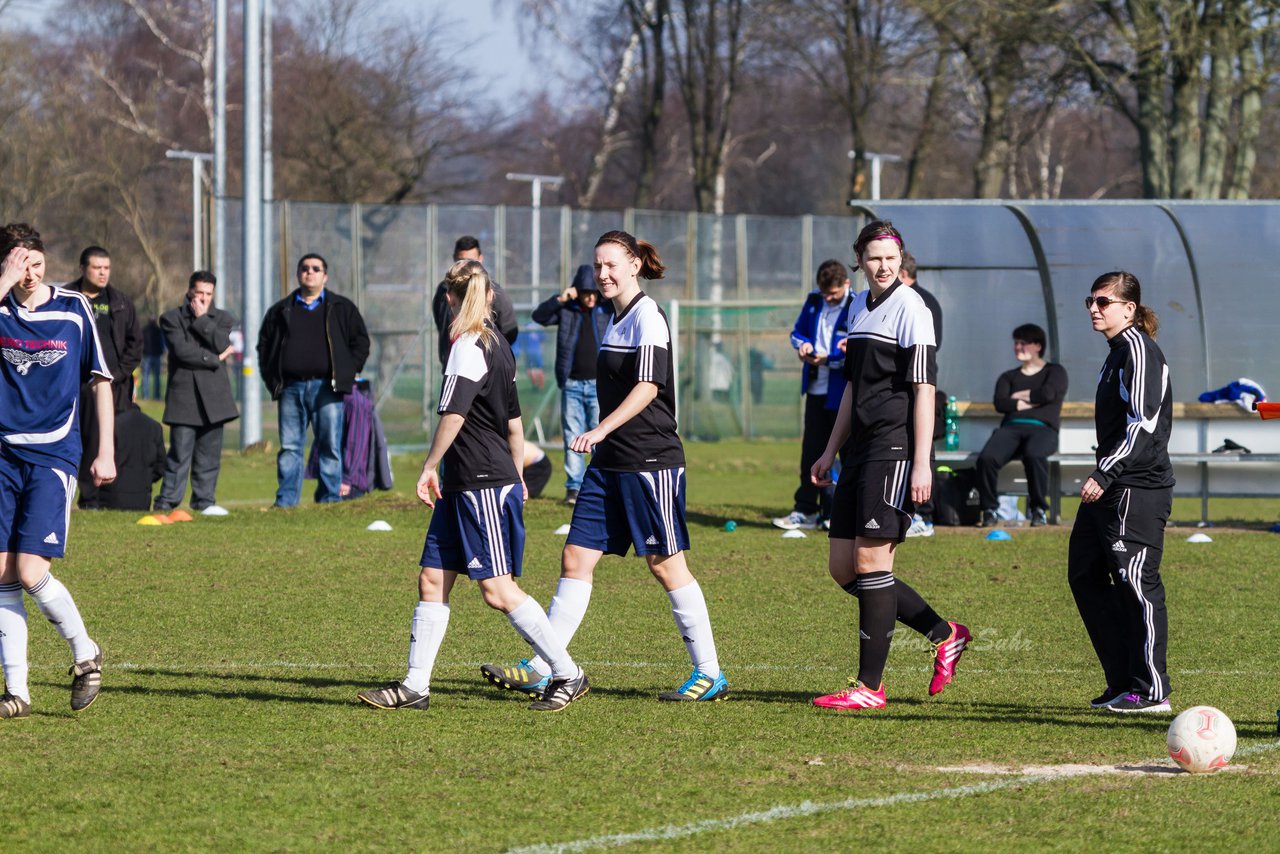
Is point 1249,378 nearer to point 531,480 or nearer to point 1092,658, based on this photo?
point 531,480

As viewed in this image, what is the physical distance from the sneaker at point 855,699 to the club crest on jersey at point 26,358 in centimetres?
336

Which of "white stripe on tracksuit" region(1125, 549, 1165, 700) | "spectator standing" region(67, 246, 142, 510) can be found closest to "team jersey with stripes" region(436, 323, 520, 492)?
"white stripe on tracksuit" region(1125, 549, 1165, 700)

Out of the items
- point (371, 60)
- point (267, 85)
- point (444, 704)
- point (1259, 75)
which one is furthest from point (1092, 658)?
point (371, 60)

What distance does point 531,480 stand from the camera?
15.2 metres

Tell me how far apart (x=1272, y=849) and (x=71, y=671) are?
5.07m

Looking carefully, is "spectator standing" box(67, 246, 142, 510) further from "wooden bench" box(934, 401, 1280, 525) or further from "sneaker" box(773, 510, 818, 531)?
"wooden bench" box(934, 401, 1280, 525)

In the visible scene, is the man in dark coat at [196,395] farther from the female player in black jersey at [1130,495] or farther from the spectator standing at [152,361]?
the spectator standing at [152,361]

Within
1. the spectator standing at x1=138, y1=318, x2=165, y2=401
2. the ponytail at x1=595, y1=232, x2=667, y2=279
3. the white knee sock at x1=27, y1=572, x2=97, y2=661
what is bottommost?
the spectator standing at x1=138, y1=318, x2=165, y2=401

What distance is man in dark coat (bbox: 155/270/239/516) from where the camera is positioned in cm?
1426

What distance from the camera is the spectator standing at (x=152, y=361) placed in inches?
1368

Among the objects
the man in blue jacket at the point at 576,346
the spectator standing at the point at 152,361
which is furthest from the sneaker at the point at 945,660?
the spectator standing at the point at 152,361

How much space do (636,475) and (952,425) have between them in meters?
7.88

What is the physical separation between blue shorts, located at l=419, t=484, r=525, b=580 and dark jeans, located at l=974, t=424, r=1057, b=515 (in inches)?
307

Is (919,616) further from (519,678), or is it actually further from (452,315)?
(452,315)
